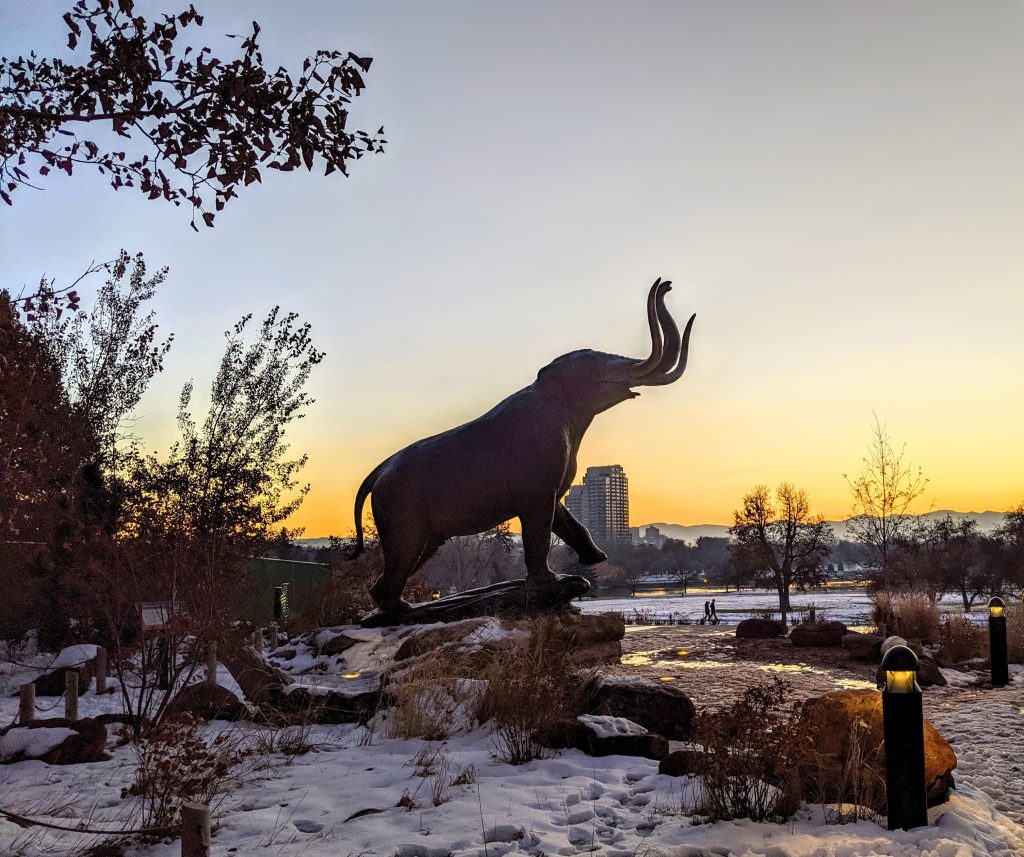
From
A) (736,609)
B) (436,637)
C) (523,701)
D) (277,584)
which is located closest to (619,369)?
(436,637)

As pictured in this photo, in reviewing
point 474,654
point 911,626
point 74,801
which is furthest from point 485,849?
point 911,626

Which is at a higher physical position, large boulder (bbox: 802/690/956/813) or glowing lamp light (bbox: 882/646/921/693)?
glowing lamp light (bbox: 882/646/921/693)

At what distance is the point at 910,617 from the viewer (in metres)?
11.9

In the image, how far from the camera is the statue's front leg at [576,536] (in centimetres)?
1061

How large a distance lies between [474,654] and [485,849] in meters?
4.08

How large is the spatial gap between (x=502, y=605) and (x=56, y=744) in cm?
543

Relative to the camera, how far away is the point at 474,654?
7.59 meters

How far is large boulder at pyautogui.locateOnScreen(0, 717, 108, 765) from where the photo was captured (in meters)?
5.20

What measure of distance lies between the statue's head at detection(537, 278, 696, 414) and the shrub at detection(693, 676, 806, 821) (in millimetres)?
6024

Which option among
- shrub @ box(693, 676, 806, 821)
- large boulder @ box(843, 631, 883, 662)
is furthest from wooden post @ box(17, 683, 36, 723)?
large boulder @ box(843, 631, 883, 662)

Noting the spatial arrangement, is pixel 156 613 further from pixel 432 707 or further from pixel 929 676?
pixel 929 676

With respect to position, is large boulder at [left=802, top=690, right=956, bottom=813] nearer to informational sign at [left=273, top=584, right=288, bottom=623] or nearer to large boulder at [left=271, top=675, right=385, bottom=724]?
large boulder at [left=271, top=675, right=385, bottom=724]

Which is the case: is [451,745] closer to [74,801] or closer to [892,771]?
[74,801]

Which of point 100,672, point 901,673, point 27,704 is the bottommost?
point 100,672
